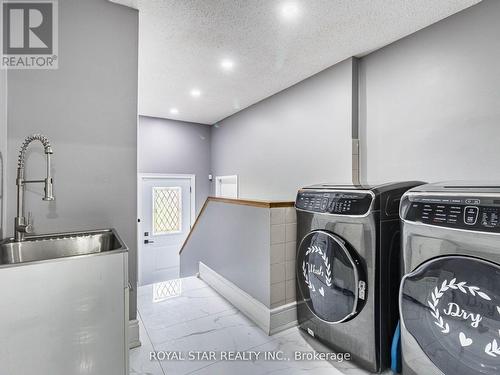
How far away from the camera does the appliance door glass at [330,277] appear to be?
5.27 feet

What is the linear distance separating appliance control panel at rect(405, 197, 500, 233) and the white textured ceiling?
1.58 meters

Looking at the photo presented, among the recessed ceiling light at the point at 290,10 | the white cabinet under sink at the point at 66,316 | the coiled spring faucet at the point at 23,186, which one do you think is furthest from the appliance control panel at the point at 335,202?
the coiled spring faucet at the point at 23,186

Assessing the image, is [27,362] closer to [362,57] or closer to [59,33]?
[59,33]

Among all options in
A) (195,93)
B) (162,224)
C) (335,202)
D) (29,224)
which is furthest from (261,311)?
(162,224)

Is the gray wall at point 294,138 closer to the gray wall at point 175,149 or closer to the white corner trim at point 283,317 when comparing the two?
the gray wall at point 175,149

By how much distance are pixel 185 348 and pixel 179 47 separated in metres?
2.67

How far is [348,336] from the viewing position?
1691mm

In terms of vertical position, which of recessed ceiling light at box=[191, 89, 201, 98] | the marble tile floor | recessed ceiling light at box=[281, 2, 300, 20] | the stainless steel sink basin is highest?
recessed ceiling light at box=[191, 89, 201, 98]

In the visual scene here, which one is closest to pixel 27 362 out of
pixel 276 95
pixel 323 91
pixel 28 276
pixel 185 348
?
pixel 28 276

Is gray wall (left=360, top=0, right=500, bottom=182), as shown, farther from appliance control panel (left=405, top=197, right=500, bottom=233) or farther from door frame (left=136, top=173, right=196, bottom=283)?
door frame (left=136, top=173, right=196, bottom=283)

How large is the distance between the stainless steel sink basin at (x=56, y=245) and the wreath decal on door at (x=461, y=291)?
61.8 inches

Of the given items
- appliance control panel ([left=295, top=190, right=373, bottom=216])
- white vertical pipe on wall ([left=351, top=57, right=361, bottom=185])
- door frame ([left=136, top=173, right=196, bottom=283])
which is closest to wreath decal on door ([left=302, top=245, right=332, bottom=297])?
appliance control panel ([left=295, top=190, right=373, bottom=216])

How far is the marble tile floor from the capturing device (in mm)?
1711

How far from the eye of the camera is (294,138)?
351cm
